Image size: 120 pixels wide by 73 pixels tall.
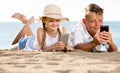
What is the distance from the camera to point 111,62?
290 centimetres

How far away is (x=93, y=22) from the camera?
4.24m

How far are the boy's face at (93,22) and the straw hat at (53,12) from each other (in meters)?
0.43

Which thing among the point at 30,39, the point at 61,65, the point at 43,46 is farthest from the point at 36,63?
the point at 30,39

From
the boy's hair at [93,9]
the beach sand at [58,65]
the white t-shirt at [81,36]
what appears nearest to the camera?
the beach sand at [58,65]

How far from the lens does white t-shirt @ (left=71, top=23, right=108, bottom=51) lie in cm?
421

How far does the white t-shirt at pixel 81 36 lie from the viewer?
421 centimetres

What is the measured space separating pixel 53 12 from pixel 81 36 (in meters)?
0.62

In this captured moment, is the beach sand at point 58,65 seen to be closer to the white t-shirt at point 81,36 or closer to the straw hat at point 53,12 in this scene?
the white t-shirt at point 81,36

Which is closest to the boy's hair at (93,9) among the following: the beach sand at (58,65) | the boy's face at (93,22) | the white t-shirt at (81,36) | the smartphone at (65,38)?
the boy's face at (93,22)

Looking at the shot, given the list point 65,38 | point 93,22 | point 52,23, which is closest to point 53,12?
point 52,23

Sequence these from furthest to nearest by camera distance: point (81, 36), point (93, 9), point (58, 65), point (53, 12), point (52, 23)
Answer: point (53, 12) < point (52, 23) < point (93, 9) < point (81, 36) < point (58, 65)

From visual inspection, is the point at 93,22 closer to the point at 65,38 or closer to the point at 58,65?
the point at 65,38

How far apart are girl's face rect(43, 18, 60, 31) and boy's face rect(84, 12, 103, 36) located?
42 cm

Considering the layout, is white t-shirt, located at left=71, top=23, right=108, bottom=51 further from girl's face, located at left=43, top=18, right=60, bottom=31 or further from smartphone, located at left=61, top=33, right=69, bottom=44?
girl's face, located at left=43, top=18, right=60, bottom=31
